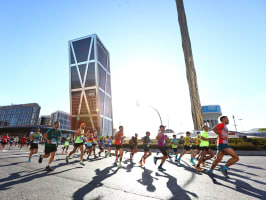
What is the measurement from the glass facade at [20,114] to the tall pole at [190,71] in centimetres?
8556

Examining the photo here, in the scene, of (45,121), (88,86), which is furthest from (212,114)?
(45,121)

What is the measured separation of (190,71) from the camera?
43188 mm

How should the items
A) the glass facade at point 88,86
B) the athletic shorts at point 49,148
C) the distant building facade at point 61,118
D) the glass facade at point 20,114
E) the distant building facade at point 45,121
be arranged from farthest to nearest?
1. the distant building facade at point 61,118
2. the distant building facade at point 45,121
3. the glass facade at point 88,86
4. the glass facade at point 20,114
5. the athletic shorts at point 49,148

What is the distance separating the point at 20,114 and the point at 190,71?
100614 mm

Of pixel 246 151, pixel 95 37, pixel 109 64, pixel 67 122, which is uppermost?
pixel 95 37

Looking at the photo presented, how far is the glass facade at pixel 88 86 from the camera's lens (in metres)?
88.1

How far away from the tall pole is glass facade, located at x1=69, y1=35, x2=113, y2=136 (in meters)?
57.8

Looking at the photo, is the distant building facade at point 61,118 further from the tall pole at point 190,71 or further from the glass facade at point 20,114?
the tall pole at point 190,71

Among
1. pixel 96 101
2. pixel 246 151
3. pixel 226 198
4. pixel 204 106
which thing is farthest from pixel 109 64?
pixel 226 198

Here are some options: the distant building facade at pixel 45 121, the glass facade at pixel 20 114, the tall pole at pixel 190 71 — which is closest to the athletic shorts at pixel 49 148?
the tall pole at pixel 190 71

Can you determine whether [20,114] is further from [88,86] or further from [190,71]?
[190,71]

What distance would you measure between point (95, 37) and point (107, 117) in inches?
2161

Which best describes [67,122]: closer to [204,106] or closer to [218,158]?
[204,106]

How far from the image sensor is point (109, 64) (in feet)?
387
